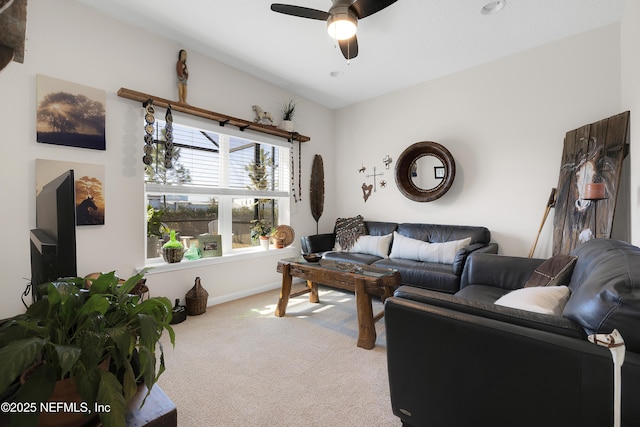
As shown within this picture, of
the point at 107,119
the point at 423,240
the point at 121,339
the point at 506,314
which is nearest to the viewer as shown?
the point at 121,339

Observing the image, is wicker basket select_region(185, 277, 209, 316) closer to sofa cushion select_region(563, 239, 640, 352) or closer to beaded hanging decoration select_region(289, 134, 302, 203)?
beaded hanging decoration select_region(289, 134, 302, 203)

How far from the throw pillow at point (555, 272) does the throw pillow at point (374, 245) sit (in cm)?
196

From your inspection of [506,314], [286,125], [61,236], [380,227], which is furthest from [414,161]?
[61,236]

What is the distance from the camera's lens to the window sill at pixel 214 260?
304 centimetres

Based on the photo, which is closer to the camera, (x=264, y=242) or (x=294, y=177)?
(x=264, y=242)

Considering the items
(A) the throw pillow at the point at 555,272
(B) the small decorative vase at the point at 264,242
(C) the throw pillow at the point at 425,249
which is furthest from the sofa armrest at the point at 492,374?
(B) the small decorative vase at the point at 264,242

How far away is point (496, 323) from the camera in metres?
1.20

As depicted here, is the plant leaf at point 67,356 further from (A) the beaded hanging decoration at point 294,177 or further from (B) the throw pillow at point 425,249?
(A) the beaded hanging decoration at point 294,177

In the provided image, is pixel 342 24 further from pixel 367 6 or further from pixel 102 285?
pixel 102 285

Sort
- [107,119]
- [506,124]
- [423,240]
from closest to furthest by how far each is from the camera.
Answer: [107,119] → [506,124] → [423,240]

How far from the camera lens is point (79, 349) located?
1.85 ft

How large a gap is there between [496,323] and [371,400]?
100 centimetres

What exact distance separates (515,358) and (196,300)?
291 cm

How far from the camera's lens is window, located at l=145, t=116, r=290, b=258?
3.16 m
